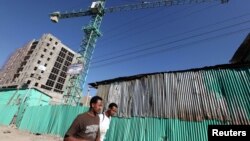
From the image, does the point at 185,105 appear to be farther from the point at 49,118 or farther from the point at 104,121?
the point at 49,118

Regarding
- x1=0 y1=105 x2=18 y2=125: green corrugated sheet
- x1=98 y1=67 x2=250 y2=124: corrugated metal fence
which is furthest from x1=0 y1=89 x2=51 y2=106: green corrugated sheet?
x1=98 y1=67 x2=250 y2=124: corrugated metal fence

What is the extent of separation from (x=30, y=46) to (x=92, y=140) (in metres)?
82.9

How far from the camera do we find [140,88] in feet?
37.9

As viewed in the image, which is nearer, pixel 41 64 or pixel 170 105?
pixel 170 105

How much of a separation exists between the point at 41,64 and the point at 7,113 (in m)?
47.6

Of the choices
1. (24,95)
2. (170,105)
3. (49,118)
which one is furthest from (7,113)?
(170,105)

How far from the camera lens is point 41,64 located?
69.4 metres

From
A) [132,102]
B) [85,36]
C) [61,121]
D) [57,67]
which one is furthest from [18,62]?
[132,102]

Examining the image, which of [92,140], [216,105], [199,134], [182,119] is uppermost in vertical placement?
[216,105]

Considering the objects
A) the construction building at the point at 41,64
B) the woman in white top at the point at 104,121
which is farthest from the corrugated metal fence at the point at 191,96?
the construction building at the point at 41,64

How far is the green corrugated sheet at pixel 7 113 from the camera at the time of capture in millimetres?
23473

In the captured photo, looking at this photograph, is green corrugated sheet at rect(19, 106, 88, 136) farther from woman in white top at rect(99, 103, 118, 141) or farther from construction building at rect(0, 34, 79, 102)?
construction building at rect(0, 34, 79, 102)

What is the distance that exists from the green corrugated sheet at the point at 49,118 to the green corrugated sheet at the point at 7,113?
335 centimetres

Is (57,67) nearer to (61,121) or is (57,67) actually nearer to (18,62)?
(18,62)
